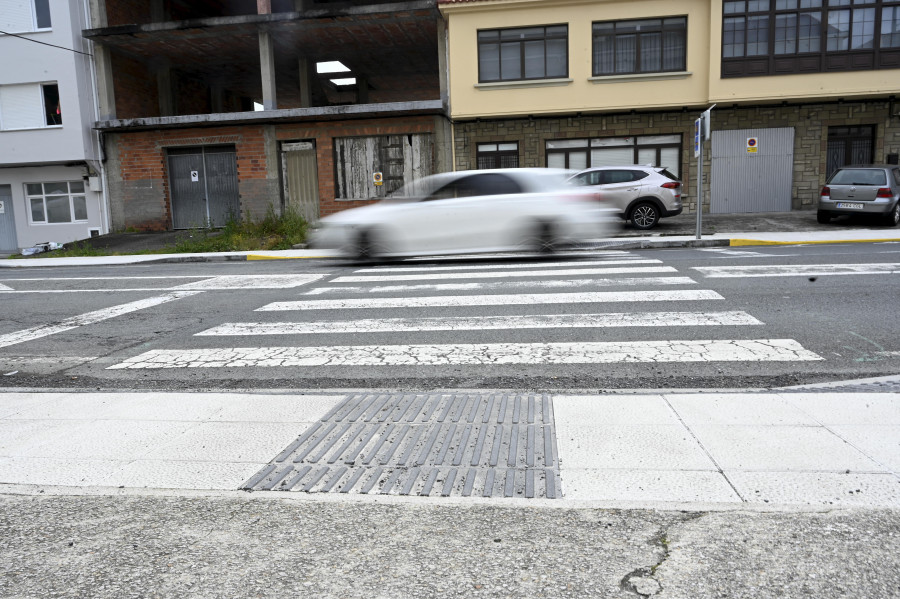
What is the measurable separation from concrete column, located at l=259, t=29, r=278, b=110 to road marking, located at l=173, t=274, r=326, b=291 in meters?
13.0

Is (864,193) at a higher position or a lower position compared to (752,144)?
lower

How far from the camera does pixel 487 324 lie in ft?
23.6

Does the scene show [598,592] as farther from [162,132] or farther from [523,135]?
[162,132]

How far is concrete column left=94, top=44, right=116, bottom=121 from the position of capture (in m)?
24.1

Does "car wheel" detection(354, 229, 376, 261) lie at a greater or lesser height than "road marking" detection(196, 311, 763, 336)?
greater

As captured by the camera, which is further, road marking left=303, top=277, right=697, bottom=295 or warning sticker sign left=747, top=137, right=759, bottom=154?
warning sticker sign left=747, top=137, right=759, bottom=154

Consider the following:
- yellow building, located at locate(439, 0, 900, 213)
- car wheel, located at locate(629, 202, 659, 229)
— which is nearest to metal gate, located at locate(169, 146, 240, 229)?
yellow building, located at locate(439, 0, 900, 213)

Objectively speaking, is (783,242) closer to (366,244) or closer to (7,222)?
(366,244)

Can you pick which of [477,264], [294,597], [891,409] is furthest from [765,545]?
[477,264]

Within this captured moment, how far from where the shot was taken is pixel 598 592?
2.48 m

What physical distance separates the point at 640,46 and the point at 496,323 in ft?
57.5

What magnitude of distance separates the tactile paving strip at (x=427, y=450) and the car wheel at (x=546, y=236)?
752 cm

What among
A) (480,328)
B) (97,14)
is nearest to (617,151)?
(480,328)

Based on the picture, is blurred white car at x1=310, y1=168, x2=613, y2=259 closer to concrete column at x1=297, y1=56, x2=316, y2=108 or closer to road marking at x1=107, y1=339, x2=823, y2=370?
road marking at x1=107, y1=339, x2=823, y2=370
